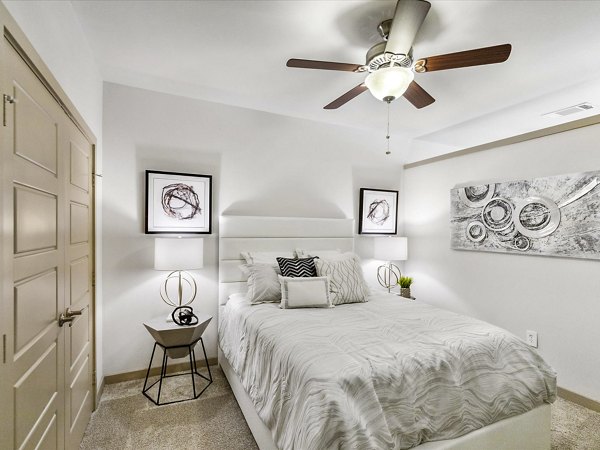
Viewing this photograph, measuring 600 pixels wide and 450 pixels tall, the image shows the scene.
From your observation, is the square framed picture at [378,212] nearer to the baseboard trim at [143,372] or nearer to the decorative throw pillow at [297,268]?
the decorative throw pillow at [297,268]

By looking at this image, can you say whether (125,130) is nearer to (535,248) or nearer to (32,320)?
(32,320)

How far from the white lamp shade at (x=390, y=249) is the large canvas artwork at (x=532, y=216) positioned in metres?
0.59

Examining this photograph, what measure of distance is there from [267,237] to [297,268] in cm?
66

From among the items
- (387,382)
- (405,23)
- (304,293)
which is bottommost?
(387,382)

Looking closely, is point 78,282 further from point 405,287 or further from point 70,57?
point 405,287

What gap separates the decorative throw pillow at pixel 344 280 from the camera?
8.96 ft

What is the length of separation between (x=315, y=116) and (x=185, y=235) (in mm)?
1962

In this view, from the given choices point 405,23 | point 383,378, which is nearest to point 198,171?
point 405,23

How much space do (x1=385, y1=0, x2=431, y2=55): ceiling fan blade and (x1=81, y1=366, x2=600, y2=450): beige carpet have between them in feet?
8.56

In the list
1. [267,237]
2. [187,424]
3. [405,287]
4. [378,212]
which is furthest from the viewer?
[378,212]

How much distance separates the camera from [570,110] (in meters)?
3.12

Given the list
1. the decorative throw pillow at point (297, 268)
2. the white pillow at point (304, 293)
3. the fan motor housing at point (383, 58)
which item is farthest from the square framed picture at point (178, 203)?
the fan motor housing at point (383, 58)

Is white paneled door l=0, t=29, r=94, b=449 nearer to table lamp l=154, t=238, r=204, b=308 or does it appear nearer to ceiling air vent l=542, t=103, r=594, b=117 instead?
table lamp l=154, t=238, r=204, b=308

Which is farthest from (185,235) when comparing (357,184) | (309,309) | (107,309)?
(357,184)
